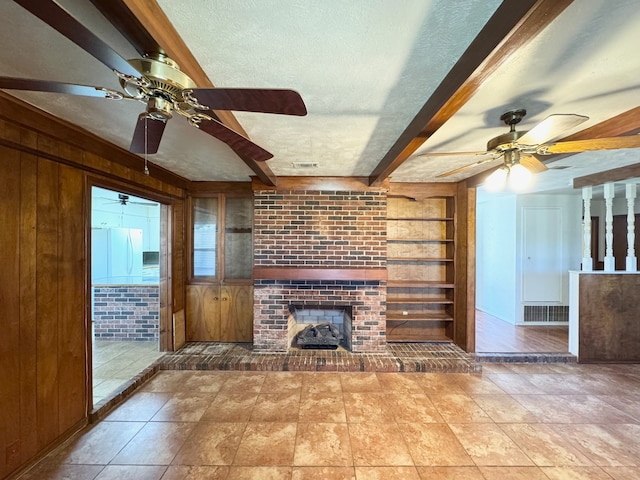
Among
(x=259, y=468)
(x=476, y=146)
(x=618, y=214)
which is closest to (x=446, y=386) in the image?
(x=259, y=468)

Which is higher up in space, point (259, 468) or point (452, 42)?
point (452, 42)

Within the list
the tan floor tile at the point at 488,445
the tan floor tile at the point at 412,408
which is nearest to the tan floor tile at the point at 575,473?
the tan floor tile at the point at 488,445

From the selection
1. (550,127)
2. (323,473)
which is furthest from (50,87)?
(323,473)

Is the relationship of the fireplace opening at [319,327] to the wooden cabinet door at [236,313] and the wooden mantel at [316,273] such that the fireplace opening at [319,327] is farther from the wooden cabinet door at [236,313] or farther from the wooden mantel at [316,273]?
the wooden cabinet door at [236,313]

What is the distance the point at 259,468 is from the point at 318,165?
2.61 meters

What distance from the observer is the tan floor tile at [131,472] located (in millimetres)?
1765

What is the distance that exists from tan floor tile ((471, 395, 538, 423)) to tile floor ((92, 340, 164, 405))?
3.50 m

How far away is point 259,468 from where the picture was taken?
1824 mm

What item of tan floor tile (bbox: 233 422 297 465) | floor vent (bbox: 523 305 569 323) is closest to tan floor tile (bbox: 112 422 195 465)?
tan floor tile (bbox: 233 422 297 465)

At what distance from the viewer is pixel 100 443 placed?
2.05 m

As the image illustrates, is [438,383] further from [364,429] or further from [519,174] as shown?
[519,174]

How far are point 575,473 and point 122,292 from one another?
509cm

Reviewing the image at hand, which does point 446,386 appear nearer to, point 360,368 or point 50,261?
point 360,368

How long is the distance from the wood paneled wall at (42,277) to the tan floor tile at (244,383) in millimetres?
1163
